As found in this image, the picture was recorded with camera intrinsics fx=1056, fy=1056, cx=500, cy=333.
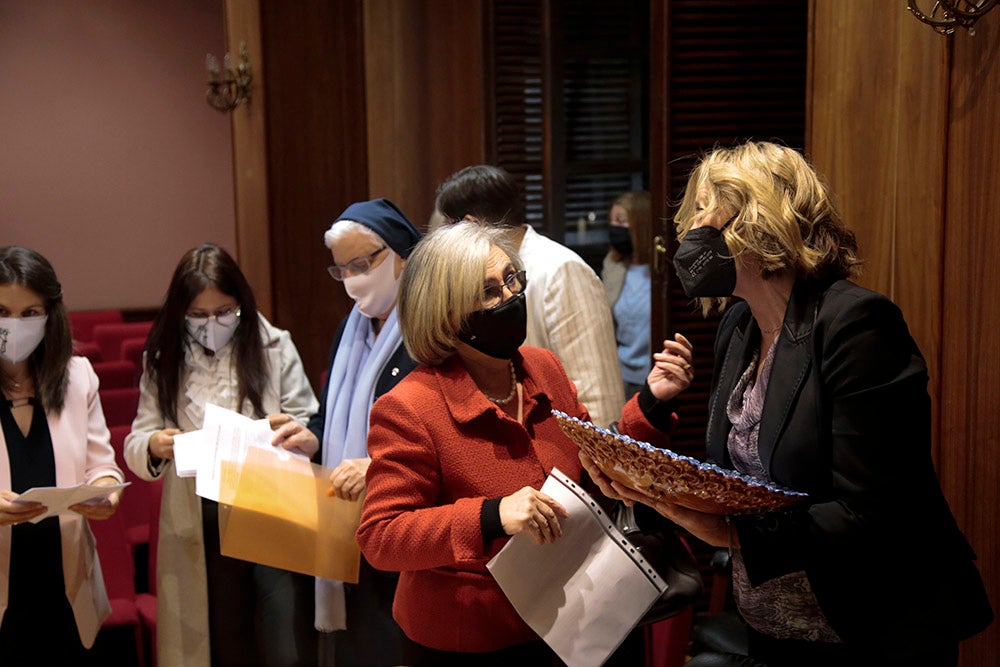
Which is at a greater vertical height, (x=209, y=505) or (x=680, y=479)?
(x=680, y=479)

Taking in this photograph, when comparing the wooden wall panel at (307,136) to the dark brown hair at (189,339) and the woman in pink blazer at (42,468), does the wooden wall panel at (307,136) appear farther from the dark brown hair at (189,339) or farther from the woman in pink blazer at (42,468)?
the woman in pink blazer at (42,468)

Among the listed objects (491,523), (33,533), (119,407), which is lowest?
(119,407)

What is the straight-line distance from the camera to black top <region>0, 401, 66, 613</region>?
112 inches

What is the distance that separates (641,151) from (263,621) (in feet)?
15.5

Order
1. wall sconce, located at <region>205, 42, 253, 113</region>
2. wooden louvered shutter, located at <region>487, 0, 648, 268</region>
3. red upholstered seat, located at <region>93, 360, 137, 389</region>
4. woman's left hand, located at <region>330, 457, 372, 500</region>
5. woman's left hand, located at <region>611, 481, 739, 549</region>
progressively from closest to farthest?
woman's left hand, located at <region>611, 481, 739, 549</region> → woman's left hand, located at <region>330, 457, 372, 500</region> → wooden louvered shutter, located at <region>487, 0, 648, 268</region> → wall sconce, located at <region>205, 42, 253, 113</region> → red upholstered seat, located at <region>93, 360, 137, 389</region>

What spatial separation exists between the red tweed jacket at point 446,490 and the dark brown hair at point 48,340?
1.29 metres

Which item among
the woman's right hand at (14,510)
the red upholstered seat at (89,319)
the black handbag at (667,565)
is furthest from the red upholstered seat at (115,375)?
the black handbag at (667,565)

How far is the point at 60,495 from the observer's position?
261cm

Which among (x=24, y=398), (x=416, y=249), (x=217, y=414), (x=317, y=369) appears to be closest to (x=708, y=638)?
(x=416, y=249)

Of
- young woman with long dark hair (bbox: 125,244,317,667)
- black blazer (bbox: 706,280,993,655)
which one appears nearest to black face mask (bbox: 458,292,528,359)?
black blazer (bbox: 706,280,993,655)

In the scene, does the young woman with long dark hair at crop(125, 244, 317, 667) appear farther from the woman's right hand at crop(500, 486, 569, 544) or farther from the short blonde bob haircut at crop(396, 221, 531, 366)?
the woman's right hand at crop(500, 486, 569, 544)

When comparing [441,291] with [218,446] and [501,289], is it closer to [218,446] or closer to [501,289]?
[501,289]

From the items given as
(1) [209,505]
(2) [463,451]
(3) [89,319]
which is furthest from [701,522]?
(3) [89,319]

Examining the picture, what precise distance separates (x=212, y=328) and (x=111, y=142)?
803 cm
